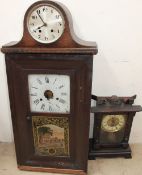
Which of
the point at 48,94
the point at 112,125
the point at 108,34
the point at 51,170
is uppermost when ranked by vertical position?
the point at 108,34

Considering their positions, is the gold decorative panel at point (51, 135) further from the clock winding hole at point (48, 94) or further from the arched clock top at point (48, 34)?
the arched clock top at point (48, 34)

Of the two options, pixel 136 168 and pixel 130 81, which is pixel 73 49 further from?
pixel 136 168

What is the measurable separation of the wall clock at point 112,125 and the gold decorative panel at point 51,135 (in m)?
0.25

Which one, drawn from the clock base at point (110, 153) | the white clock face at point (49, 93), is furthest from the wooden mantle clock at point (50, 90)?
the clock base at point (110, 153)

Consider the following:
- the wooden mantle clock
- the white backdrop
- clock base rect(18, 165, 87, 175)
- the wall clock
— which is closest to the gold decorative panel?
the wooden mantle clock

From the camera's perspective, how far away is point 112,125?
1604 millimetres

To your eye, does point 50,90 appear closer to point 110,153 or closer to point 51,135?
point 51,135

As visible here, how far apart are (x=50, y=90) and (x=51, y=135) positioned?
33cm

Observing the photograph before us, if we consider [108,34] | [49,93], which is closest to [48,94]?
[49,93]

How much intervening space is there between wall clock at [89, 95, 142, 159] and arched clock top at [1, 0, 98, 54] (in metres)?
0.53

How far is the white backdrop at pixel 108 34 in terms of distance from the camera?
138 centimetres

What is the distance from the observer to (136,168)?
5.18ft

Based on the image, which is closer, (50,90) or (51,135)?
(50,90)

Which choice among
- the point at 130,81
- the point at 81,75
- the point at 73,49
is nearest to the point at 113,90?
the point at 130,81
